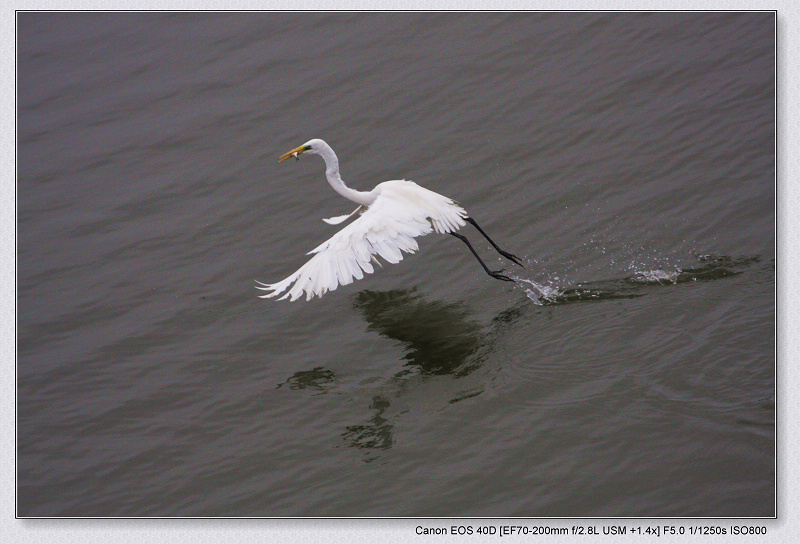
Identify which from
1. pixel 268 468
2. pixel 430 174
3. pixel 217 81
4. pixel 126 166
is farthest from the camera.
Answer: pixel 217 81

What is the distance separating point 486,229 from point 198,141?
3486 millimetres

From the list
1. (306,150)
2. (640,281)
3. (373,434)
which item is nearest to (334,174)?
(306,150)

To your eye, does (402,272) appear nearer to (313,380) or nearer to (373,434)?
(313,380)

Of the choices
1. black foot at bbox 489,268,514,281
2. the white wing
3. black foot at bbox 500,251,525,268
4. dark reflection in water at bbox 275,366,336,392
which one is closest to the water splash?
black foot at bbox 489,268,514,281

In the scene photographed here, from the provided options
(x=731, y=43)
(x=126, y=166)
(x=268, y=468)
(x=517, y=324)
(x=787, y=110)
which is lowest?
(x=268, y=468)

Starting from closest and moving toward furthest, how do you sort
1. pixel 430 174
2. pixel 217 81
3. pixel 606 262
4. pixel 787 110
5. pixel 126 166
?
pixel 787 110
pixel 606 262
pixel 430 174
pixel 126 166
pixel 217 81

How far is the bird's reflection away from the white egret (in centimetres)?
51

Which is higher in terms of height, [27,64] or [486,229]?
[27,64]

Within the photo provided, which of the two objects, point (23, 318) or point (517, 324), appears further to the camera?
point (23, 318)

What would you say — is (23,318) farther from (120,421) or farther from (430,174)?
(430,174)

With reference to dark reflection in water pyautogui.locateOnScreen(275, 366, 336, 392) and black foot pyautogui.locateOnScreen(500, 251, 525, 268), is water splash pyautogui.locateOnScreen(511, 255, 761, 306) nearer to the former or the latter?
black foot pyautogui.locateOnScreen(500, 251, 525, 268)

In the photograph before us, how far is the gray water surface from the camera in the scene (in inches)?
164

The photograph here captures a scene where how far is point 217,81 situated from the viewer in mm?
8648

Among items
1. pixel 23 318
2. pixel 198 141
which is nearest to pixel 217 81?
pixel 198 141
